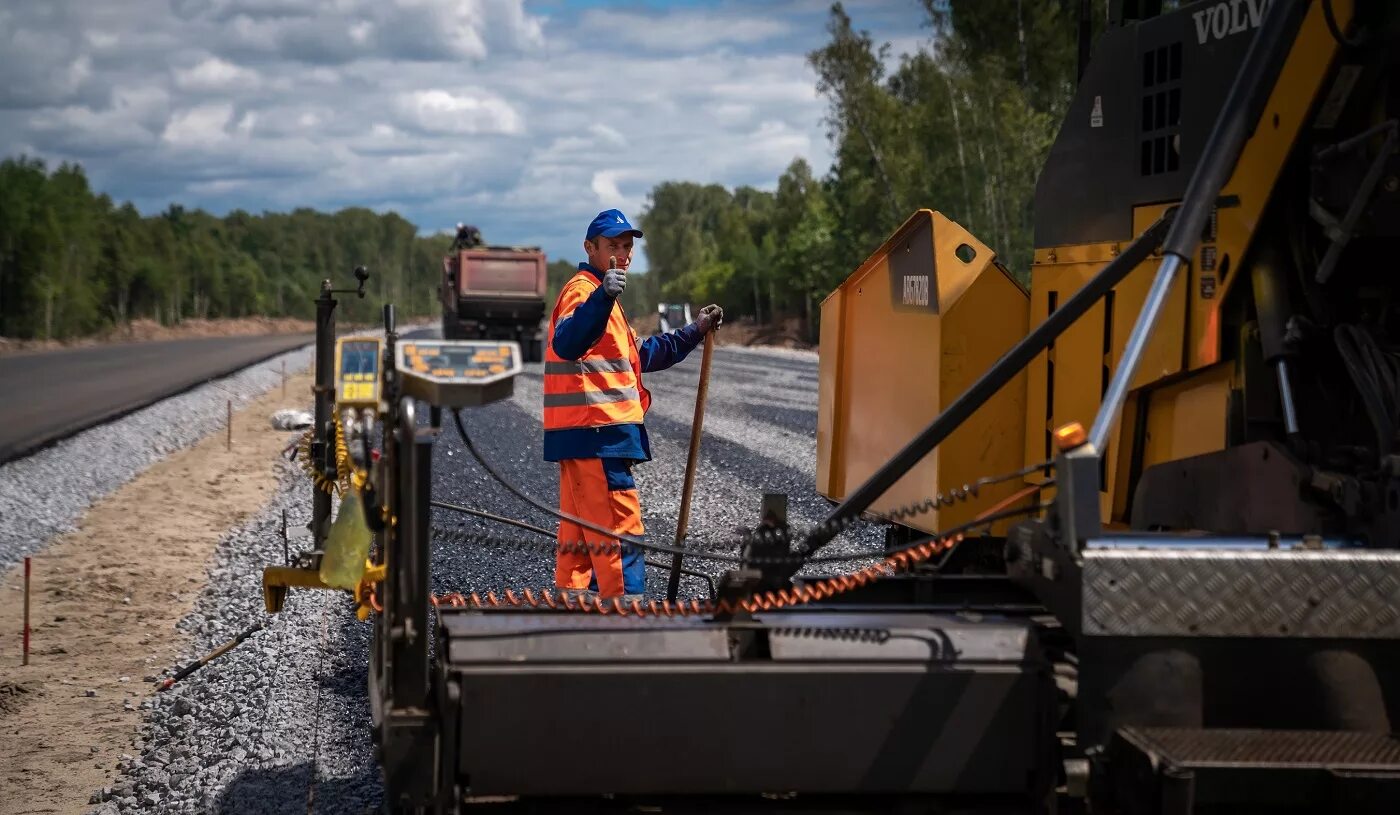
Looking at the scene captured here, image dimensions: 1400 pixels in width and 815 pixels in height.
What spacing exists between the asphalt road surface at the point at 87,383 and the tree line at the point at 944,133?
617 inches

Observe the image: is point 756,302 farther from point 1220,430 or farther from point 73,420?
point 1220,430

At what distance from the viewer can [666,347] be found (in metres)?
6.00

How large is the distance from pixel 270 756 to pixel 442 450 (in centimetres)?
1061

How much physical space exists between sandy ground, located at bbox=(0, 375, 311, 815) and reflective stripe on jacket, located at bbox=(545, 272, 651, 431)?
2.15 meters

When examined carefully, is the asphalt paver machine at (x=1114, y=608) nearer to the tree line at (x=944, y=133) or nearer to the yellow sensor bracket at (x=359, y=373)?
the yellow sensor bracket at (x=359, y=373)

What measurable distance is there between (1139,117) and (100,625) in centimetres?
622

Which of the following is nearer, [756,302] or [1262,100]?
[1262,100]

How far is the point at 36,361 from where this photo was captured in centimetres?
4291

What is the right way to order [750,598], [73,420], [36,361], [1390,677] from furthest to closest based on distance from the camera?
1. [36,361]
2. [73,420]
3. [750,598]
4. [1390,677]

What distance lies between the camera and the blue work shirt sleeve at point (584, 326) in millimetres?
5203

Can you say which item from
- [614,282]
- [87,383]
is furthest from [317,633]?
[87,383]

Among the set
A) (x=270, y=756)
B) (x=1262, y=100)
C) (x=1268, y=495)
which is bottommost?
(x=270, y=756)

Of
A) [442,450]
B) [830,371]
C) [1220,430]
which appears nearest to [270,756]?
[830,371]

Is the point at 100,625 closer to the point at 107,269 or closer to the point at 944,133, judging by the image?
the point at 944,133
